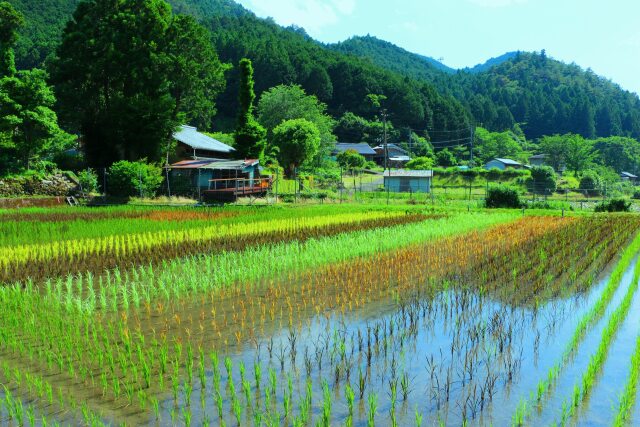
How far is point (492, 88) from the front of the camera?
486ft

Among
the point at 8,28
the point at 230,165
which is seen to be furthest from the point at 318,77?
the point at 8,28

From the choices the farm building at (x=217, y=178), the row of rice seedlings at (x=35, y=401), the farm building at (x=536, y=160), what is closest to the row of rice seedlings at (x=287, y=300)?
the row of rice seedlings at (x=35, y=401)

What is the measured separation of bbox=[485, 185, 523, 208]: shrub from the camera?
2738cm

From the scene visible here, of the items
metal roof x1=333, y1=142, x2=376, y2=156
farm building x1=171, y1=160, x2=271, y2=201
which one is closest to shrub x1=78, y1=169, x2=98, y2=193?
farm building x1=171, y1=160, x2=271, y2=201

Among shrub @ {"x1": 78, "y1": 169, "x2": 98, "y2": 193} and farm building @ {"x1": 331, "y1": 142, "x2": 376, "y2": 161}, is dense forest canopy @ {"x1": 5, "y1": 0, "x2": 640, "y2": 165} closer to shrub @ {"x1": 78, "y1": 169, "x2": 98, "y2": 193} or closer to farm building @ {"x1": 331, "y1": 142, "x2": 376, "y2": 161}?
farm building @ {"x1": 331, "y1": 142, "x2": 376, "y2": 161}

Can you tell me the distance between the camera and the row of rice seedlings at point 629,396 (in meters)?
3.66

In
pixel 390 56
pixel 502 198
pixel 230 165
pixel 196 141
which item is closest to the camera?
pixel 502 198

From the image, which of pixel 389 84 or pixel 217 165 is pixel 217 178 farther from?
pixel 389 84

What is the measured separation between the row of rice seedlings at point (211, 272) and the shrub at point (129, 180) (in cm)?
1646

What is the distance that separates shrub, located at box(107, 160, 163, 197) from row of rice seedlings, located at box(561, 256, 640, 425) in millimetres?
23640

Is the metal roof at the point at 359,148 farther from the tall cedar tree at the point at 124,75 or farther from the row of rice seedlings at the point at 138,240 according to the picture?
the row of rice seedlings at the point at 138,240

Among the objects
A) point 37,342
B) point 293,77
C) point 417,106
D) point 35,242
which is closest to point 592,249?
point 37,342

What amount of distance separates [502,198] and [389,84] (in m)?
79.4

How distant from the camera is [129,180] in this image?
26.4 metres
